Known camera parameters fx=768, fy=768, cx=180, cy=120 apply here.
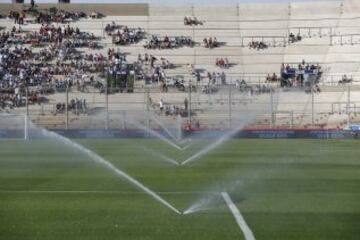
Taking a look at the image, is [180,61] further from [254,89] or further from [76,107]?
[76,107]

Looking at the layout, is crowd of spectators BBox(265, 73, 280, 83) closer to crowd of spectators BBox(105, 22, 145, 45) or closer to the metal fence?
the metal fence

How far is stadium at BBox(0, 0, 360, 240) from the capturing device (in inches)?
571

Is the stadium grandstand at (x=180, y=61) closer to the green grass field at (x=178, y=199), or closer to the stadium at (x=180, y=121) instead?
the stadium at (x=180, y=121)

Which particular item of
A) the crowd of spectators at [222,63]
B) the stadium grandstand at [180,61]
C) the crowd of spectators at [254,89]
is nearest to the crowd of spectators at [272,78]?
the stadium grandstand at [180,61]

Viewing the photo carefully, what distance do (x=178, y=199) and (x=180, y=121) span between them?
43141mm

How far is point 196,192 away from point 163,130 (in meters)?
42.5

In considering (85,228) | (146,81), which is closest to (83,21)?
(146,81)

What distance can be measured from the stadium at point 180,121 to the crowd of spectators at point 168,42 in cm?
13

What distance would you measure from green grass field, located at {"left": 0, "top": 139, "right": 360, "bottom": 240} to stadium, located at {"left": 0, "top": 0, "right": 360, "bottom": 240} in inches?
2.0

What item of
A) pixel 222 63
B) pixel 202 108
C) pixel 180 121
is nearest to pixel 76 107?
pixel 180 121

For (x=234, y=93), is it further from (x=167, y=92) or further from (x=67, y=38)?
(x=67, y=38)

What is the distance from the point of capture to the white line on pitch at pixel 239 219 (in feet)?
39.9

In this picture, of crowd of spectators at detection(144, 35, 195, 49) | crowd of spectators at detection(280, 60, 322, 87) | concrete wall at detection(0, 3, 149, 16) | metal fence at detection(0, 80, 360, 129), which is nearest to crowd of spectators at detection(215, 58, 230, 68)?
crowd of spectators at detection(144, 35, 195, 49)

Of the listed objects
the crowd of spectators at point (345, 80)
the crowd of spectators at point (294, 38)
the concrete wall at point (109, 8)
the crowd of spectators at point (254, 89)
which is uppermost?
the concrete wall at point (109, 8)
